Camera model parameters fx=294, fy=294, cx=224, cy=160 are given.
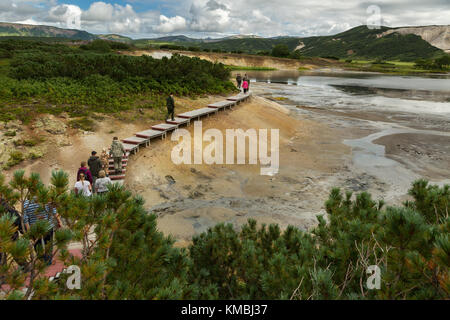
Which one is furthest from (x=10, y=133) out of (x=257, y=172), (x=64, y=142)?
(x=257, y=172)

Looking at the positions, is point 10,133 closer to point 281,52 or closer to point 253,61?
point 253,61

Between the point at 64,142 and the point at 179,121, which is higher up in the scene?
the point at 179,121

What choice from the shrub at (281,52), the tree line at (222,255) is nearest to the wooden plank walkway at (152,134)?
the tree line at (222,255)

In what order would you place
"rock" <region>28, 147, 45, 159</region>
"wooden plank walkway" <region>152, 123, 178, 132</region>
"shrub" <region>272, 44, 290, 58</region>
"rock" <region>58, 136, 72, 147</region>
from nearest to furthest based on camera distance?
"rock" <region>28, 147, 45, 159</region>, "rock" <region>58, 136, 72, 147</region>, "wooden plank walkway" <region>152, 123, 178, 132</region>, "shrub" <region>272, 44, 290, 58</region>

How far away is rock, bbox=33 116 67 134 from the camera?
14531 millimetres

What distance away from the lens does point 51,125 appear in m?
14.8

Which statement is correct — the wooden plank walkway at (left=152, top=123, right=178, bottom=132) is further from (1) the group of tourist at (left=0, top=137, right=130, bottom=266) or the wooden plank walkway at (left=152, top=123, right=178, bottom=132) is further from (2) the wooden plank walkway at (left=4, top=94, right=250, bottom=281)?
(1) the group of tourist at (left=0, top=137, right=130, bottom=266)

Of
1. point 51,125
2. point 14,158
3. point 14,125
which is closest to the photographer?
point 14,158

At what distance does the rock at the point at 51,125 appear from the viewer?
14.5 m

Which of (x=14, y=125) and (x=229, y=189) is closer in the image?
(x=229, y=189)

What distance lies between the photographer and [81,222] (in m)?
2.82

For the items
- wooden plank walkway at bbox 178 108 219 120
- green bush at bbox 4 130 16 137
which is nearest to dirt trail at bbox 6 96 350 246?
wooden plank walkway at bbox 178 108 219 120

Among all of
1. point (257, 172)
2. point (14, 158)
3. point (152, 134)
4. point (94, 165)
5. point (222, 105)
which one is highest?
point (222, 105)

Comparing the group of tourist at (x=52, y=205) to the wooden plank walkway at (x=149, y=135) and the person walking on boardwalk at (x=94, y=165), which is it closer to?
the person walking on boardwalk at (x=94, y=165)
